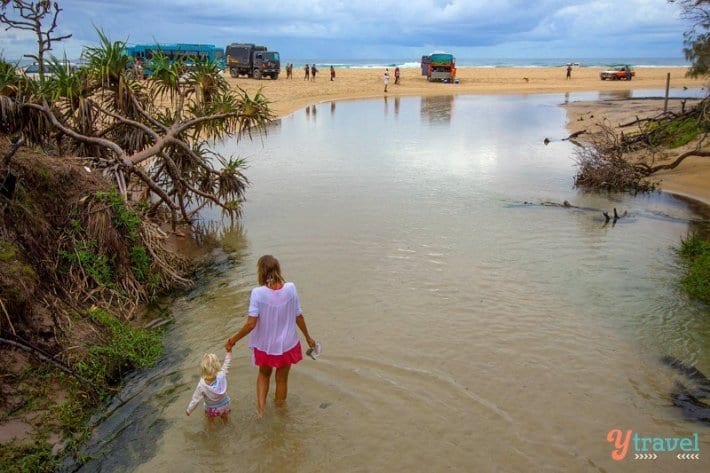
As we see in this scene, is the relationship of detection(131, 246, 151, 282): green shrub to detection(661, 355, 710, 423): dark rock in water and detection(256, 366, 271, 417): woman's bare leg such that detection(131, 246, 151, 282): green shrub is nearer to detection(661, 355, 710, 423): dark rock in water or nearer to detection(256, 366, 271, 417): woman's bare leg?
detection(256, 366, 271, 417): woman's bare leg

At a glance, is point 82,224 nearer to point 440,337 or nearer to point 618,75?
point 440,337

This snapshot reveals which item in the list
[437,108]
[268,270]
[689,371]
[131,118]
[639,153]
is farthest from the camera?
[437,108]

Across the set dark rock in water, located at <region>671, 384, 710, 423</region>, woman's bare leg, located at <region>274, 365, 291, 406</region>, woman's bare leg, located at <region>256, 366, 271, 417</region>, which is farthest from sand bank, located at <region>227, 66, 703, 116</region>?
dark rock in water, located at <region>671, 384, 710, 423</region>

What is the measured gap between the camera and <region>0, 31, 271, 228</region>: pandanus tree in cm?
858

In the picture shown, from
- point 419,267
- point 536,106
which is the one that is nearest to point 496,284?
point 419,267

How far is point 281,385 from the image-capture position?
5.56 meters

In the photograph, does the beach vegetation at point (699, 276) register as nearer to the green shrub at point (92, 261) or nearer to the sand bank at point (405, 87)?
the green shrub at point (92, 261)

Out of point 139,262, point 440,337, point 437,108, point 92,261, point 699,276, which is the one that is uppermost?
point 437,108

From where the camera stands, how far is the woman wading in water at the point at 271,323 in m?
4.99

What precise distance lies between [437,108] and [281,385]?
35.3 m

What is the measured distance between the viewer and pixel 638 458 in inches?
199

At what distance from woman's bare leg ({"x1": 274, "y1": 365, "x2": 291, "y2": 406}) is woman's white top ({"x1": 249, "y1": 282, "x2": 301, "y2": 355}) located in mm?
324

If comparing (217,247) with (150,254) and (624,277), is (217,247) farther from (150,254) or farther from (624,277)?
(624,277)

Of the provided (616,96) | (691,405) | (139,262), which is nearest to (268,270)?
(139,262)
